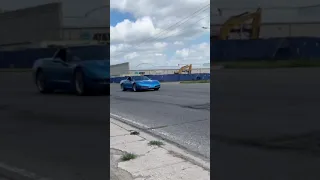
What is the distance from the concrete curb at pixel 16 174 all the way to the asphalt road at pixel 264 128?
206cm

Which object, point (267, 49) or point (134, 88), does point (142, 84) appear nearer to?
point (134, 88)

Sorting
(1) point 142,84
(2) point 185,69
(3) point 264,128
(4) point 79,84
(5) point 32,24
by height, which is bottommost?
(3) point 264,128

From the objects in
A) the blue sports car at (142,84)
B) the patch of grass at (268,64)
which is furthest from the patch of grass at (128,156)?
the blue sports car at (142,84)

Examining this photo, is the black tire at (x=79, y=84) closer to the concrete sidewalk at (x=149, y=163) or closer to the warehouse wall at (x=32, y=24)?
the warehouse wall at (x=32, y=24)

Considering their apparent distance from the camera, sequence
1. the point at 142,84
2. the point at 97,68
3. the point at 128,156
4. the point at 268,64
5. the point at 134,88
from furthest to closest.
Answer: the point at 134,88 → the point at 142,84 → the point at 128,156 → the point at 268,64 → the point at 97,68

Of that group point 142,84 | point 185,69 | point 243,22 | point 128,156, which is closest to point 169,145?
point 128,156

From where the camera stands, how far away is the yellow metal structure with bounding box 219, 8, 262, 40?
2803mm

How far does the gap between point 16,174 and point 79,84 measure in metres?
1.59

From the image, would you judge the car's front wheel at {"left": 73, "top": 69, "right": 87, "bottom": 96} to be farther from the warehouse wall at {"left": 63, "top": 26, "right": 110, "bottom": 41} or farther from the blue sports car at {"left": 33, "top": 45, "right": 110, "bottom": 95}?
the warehouse wall at {"left": 63, "top": 26, "right": 110, "bottom": 41}

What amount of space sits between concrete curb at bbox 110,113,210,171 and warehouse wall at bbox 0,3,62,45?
91.7 inches

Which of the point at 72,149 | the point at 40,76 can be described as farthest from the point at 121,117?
the point at 40,76

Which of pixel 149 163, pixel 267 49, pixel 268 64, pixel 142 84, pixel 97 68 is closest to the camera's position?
pixel 97 68

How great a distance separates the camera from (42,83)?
127 inches

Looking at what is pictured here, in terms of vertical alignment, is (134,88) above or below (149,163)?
above
